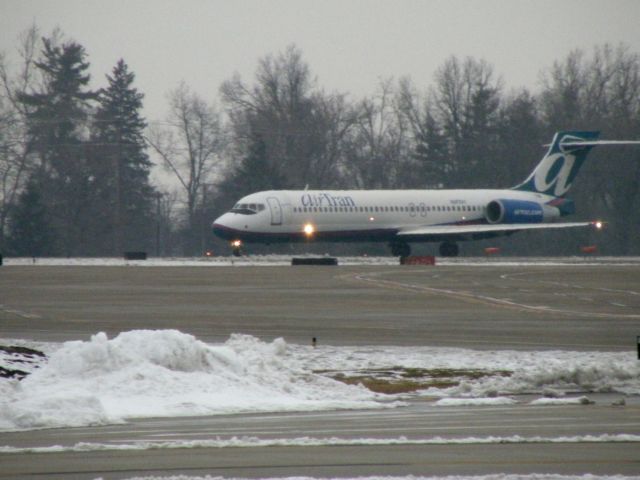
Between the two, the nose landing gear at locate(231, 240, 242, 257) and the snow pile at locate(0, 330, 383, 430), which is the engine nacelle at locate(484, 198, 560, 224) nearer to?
the nose landing gear at locate(231, 240, 242, 257)

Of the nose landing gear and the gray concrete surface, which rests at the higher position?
the nose landing gear

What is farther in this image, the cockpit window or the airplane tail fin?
the airplane tail fin

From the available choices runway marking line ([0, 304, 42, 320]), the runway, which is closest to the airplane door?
the runway

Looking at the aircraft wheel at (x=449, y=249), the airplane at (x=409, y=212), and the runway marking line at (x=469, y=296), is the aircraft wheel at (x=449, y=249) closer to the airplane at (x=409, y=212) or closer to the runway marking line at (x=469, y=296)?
the airplane at (x=409, y=212)

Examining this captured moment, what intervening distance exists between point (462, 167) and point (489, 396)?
86.3m

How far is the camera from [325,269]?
51.2 metres

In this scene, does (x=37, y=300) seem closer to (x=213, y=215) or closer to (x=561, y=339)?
(x=561, y=339)

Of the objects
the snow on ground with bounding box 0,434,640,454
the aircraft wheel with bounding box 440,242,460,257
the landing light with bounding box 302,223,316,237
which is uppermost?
the landing light with bounding box 302,223,316,237

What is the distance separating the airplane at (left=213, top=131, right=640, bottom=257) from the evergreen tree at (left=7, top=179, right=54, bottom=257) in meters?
21.3

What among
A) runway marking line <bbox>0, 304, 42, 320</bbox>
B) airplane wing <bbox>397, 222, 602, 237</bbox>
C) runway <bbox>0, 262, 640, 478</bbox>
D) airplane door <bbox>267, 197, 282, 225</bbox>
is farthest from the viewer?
airplane wing <bbox>397, 222, 602, 237</bbox>

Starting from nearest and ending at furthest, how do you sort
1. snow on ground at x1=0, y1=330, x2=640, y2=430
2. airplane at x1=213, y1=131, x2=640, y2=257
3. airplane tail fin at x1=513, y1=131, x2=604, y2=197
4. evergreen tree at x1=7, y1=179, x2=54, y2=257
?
snow on ground at x1=0, y1=330, x2=640, y2=430 → airplane at x1=213, y1=131, x2=640, y2=257 → airplane tail fin at x1=513, y1=131, x2=604, y2=197 → evergreen tree at x1=7, y1=179, x2=54, y2=257

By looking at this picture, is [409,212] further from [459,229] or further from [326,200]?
[326,200]

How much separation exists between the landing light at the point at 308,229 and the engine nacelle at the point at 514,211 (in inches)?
439

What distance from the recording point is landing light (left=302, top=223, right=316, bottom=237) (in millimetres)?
62656
